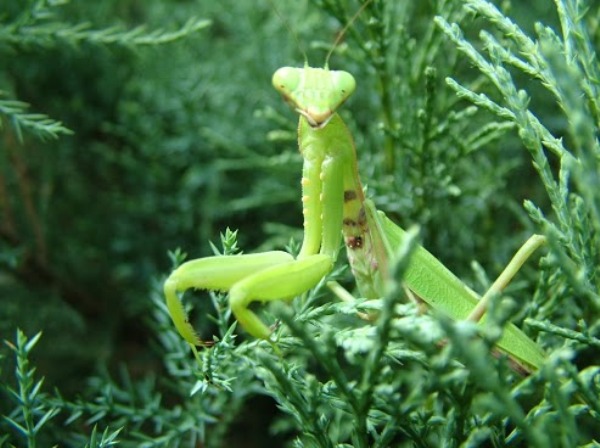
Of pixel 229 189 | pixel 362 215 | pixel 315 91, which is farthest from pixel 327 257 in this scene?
pixel 229 189

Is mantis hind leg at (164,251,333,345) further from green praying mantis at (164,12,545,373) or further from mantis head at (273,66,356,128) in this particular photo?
mantis head at (273,66,356,128)

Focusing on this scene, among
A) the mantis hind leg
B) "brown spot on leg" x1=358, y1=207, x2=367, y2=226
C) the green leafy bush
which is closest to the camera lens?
the mantis hind leg

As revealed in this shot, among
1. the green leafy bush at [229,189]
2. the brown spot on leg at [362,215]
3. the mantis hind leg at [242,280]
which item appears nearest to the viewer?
the mantis hind leg at [242,280]

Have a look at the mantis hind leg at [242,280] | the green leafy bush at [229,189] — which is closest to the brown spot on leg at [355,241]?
the green leafy bush at [229,189]

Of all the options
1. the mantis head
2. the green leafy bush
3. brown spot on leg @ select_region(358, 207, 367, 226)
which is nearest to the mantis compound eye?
the mantis head

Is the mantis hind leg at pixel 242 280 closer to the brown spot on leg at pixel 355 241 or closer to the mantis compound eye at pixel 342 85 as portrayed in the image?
the brown spot on leg at pixel 355 241

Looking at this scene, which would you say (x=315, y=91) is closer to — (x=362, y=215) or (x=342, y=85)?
(x=342, y=85)
